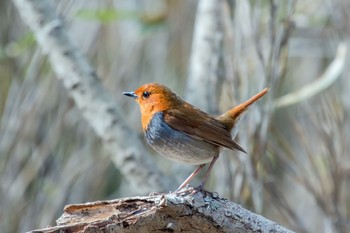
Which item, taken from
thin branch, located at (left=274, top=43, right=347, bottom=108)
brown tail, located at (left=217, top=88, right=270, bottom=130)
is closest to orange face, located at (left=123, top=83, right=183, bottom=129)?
brown tail, located at (left=217, top=88, right=270, bottom=130)

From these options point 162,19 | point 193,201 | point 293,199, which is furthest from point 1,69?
point 193,201

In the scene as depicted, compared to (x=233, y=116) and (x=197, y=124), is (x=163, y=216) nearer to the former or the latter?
(x=197, y=124)

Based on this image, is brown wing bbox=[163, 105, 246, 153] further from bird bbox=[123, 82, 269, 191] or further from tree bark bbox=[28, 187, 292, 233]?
tree bark bbox=[28, 187, 292, 233]

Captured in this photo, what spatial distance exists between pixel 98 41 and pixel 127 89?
478 mm

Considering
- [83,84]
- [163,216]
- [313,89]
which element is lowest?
[163,216]

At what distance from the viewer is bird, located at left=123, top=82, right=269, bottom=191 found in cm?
361

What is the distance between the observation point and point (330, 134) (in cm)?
476

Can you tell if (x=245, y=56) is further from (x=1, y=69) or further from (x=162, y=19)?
(x=1, y=69)

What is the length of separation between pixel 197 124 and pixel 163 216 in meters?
0.95

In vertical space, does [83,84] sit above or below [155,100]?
above

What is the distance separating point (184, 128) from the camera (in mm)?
3658

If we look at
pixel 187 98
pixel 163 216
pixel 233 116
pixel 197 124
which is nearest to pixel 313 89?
pixel 187 98

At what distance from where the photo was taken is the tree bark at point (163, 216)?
8.95ft

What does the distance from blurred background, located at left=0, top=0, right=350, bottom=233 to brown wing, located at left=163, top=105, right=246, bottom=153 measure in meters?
0.81
